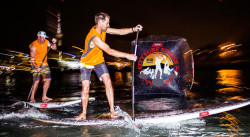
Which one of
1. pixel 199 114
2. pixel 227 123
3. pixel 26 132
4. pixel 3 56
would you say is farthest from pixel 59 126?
pixel 3 56

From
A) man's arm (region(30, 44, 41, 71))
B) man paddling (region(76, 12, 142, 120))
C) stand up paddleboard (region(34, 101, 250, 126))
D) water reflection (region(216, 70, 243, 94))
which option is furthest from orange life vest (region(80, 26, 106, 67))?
water reflection (region(216, 70, 243, 94))

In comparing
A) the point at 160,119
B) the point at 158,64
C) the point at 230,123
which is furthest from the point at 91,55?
the point at 230,123

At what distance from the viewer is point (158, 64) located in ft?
18.5

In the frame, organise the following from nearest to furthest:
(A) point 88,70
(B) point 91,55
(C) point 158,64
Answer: (B) point 91,55 → (A) point 88,70 → (C) point 158,64

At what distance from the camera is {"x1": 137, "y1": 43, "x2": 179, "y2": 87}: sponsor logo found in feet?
18.4

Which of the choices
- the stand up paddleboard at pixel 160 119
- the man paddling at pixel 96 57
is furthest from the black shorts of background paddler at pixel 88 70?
the stand up paddleboard at pixel 160 119

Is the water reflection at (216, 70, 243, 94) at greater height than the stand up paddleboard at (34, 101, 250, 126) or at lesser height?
greater

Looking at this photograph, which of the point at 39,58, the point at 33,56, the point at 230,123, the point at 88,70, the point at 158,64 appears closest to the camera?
the point at 230,123

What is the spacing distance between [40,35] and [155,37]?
3439 mm

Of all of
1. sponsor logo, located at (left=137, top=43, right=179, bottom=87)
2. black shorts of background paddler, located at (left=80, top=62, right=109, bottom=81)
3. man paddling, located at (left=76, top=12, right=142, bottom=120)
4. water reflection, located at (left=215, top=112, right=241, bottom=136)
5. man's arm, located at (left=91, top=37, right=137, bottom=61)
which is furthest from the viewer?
sponsor logo, located at (left=137, top=43, right=179, bottom=87)

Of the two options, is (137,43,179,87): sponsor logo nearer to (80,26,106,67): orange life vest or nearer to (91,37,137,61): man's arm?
(80,26,106,67): orange life vest

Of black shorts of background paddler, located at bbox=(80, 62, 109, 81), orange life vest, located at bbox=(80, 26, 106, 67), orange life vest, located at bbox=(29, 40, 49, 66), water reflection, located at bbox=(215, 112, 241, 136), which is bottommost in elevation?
water reflection, located at bbox=(215, 112, 241, 136)

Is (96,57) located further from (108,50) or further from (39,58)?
(39,58)

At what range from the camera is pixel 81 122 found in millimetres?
3436
